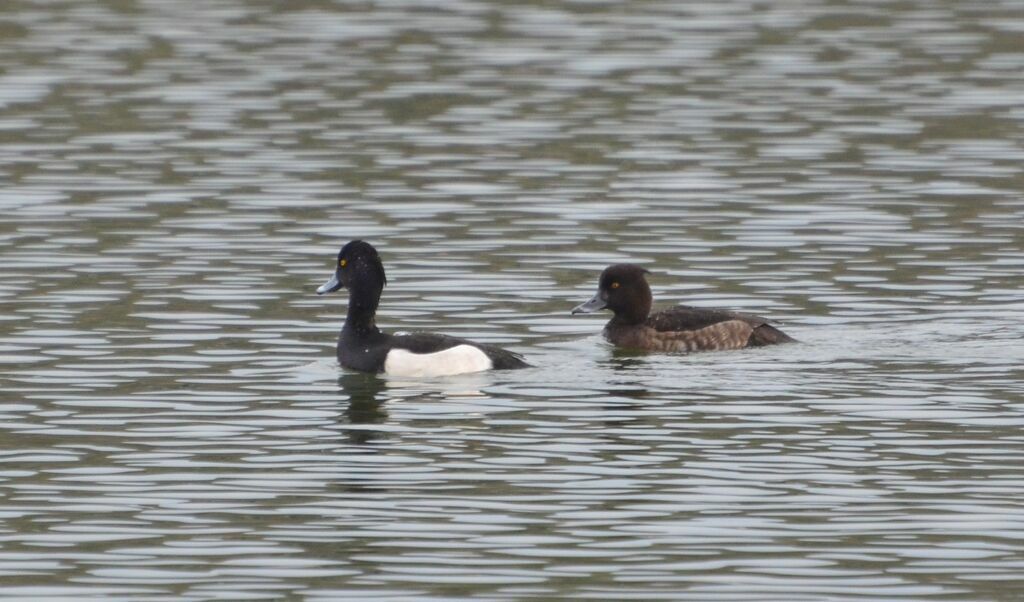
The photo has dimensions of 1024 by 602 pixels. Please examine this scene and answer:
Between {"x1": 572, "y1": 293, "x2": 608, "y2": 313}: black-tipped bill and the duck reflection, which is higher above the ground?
{"x1": 572, "y1": 293, "x2": 608, "y2": 313}: black-tipped bill

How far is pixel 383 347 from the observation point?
17.1m

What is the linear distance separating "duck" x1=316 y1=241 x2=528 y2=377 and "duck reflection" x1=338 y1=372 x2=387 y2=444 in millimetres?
177

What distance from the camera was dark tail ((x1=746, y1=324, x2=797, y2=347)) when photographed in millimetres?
17641

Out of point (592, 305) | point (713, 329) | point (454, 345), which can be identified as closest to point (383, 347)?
point (454, 345)

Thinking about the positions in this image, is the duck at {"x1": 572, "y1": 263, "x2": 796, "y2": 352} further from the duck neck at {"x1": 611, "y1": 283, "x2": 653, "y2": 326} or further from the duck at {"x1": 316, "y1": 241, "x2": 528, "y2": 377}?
the duck at {"x1": 316, "y1": 241, "x2": 528, "y2": 377}

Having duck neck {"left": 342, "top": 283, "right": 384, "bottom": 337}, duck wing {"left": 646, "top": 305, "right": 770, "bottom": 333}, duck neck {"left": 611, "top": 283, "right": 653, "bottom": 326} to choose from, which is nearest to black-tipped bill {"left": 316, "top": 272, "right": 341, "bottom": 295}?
duck neck {"left": 342, "top": 283, "right": 384, "bottom": 337}

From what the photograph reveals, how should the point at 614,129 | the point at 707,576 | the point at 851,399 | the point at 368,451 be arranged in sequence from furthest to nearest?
the point at 614,129, the point at 851,399, the point at 368,451, the point at 707,576

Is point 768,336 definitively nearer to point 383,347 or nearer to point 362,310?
point 383,347

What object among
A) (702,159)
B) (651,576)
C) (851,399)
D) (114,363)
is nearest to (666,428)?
(851,399)

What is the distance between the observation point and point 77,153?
91.4 ft

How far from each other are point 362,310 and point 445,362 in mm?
1063

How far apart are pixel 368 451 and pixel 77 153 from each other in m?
14.8

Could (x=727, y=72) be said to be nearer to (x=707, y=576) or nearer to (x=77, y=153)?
(x=77, y=153)

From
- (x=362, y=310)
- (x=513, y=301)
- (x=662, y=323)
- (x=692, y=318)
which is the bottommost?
(x=513, y=301)
